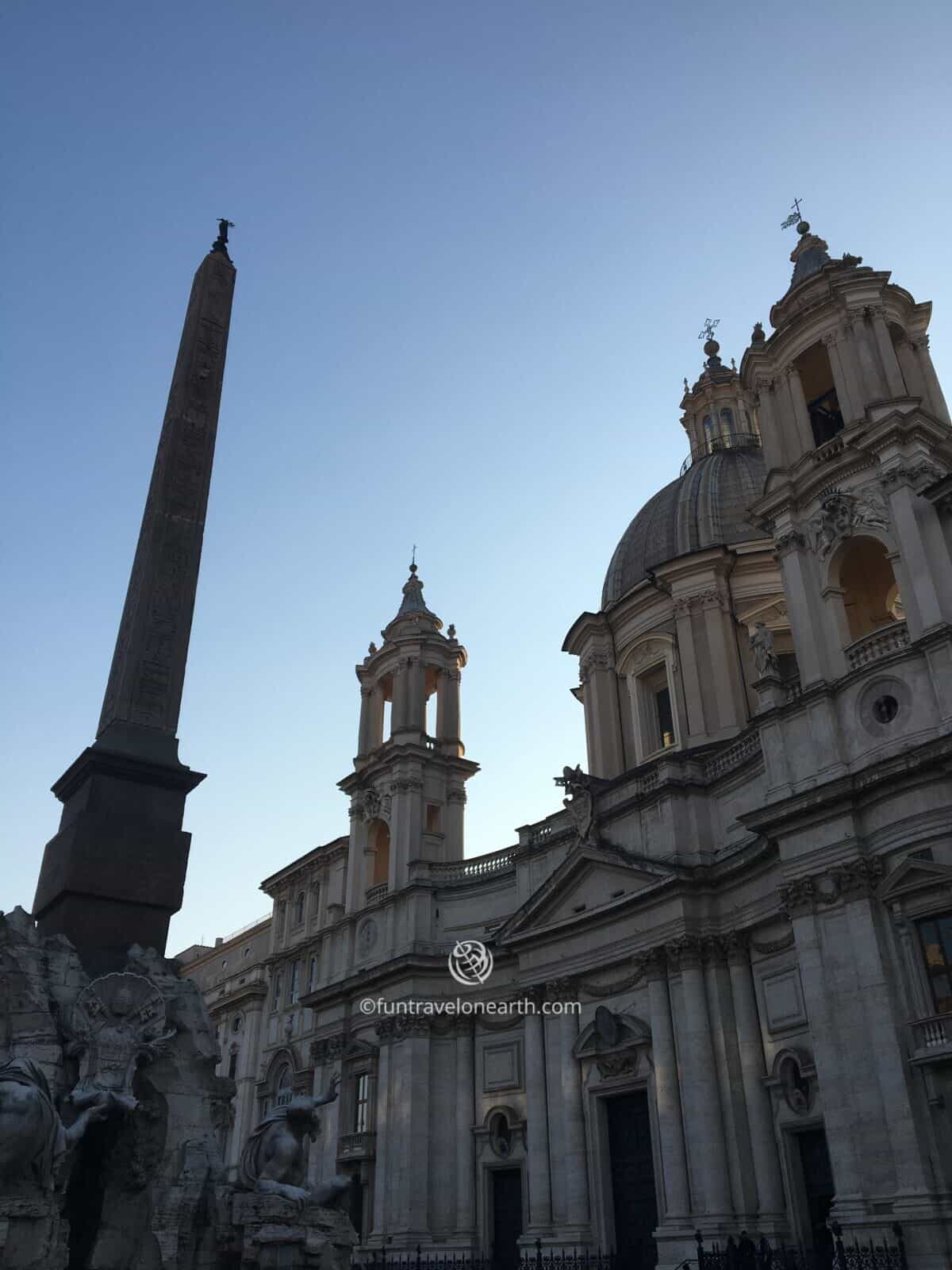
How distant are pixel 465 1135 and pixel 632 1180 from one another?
6596mm

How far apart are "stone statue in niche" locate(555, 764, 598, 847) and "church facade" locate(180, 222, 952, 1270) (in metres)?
0.11

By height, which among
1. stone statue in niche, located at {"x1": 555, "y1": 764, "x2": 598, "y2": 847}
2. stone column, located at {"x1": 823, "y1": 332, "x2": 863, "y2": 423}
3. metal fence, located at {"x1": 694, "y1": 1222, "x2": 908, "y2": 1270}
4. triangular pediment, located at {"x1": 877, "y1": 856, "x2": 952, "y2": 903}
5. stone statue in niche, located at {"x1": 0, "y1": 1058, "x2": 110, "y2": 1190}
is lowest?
metal fence, located at {"x1": 694, "y1": 1222, "x2": 908, "y2": 1270}

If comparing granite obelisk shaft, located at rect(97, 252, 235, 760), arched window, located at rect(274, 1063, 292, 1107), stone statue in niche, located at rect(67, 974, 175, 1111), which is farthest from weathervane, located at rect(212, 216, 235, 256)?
arched window, located at rect(274, 1063, 292, 1107)

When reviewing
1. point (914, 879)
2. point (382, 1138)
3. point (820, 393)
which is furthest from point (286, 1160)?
point (820, 393)

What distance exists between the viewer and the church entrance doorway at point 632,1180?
25000 mm

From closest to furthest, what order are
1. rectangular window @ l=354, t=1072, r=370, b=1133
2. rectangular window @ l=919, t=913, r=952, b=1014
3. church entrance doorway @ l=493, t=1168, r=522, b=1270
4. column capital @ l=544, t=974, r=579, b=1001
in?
rectangular window @ l=919, t=913, r=952, b=1014 < column capital @ l=544, t=974, r=579, b=1001 < church entrance doorway @ l=493, t=1168, r=522, b=1270 < rectangular window @ l=354, t=1072, r=370, b=1133

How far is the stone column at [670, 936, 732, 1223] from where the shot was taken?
22.6 m

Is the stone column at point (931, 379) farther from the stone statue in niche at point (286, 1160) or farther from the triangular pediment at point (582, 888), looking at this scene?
the stone statue in niche at point (286, 1160)

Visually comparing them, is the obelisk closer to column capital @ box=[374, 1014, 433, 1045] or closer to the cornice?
the cornice

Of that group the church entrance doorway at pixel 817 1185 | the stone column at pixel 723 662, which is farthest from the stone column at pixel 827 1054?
the stone column at pixel 723 662

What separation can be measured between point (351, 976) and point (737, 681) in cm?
1595

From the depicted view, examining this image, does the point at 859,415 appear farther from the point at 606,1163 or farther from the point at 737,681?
the point at 606,1163

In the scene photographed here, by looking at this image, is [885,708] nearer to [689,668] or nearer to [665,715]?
[689,668]

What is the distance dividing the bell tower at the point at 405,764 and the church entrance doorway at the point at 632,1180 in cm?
1118
